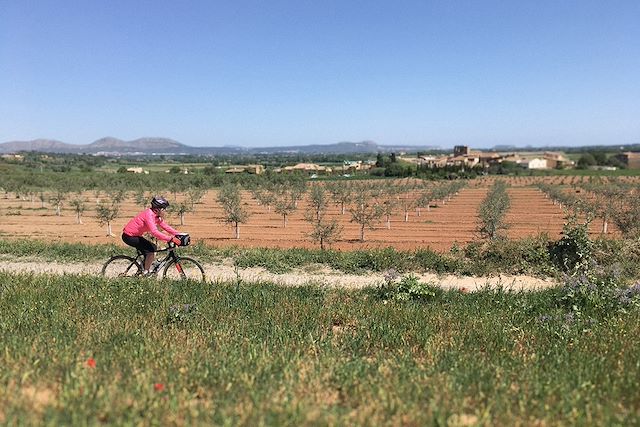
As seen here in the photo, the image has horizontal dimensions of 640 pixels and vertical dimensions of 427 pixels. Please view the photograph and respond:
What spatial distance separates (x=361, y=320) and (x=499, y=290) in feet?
10.2

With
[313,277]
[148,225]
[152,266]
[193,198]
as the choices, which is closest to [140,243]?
[152,266]

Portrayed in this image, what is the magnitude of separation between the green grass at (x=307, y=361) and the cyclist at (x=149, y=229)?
1.68m

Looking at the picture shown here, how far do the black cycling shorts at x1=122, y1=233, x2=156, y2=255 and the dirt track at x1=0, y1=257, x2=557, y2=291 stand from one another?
4.10 ft

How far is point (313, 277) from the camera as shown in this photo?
10.8 metres

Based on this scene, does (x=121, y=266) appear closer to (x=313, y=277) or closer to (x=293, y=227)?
(x=313, y=277)

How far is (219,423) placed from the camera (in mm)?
3266

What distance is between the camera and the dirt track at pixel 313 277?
9797mm

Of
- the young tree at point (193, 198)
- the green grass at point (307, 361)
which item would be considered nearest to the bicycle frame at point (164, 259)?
the green grass at point (307, 361)

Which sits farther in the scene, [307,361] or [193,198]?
[193,198]

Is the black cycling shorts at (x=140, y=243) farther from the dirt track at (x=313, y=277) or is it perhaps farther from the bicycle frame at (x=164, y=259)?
the dirt track at (x=313, y=277)

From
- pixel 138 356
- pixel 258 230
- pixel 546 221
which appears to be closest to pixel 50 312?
pixel 138 356

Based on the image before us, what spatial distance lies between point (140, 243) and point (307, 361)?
5669 mm

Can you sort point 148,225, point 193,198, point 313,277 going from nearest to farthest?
point 148,225 → point 313,277 → point 193,198

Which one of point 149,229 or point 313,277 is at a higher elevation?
point 149,229
